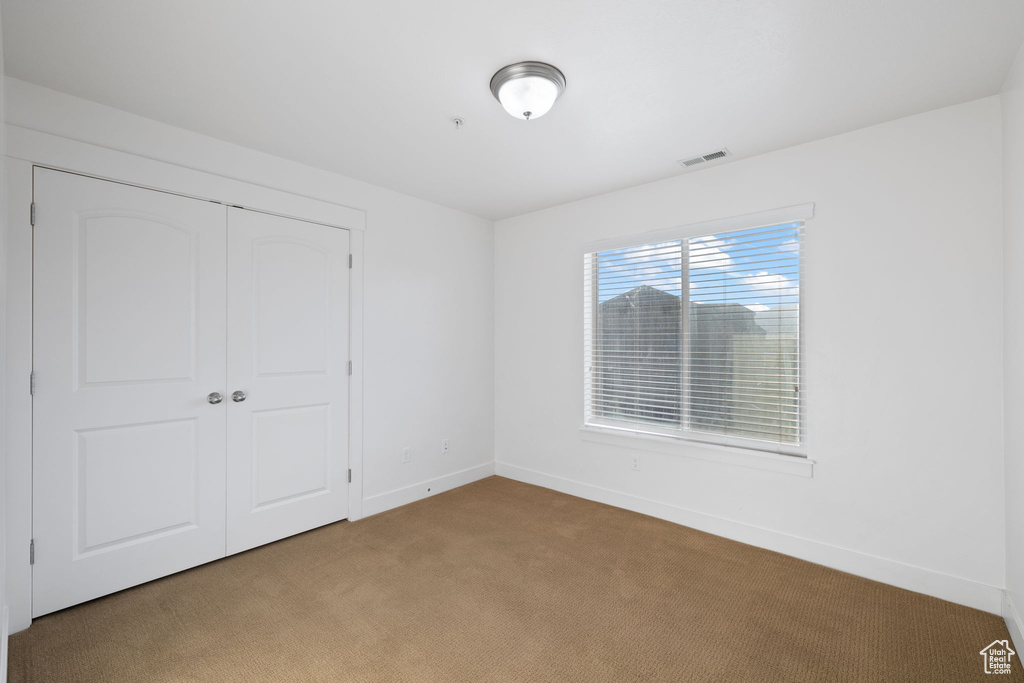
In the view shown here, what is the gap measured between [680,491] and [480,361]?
2.13 meters

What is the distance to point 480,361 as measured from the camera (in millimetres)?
4527

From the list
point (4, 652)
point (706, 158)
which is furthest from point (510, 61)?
point (4, 652)

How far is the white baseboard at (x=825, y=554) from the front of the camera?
92.0 inches

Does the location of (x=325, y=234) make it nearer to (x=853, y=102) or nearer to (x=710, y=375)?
(x=710, y=375)

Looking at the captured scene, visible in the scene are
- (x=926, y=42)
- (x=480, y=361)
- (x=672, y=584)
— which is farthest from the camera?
(x=480, y=361)

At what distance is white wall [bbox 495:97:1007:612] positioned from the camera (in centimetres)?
233

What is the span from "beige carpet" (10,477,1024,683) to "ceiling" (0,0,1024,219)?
8.44 ft

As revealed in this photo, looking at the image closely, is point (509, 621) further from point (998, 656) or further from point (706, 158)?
point (706, 158)

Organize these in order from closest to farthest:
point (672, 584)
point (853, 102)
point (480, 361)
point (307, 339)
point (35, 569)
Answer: point (35, 569), point (853, 102), point (672, 584), point (307, 339), point (480, 361)

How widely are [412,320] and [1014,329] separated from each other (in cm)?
363

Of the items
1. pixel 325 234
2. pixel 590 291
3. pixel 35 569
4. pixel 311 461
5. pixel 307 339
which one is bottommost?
pixel 35 569

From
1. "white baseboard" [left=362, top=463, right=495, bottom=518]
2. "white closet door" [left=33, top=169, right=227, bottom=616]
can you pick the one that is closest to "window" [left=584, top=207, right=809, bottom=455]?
"white baseboard" [left=362, top=463, right=495, bottom=518]

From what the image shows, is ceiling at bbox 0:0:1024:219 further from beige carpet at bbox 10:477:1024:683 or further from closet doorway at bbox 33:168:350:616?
beige carpet at bbox 10:477:1024:683

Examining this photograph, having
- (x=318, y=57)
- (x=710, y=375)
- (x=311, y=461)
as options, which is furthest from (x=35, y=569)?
(x=710, y=375)
